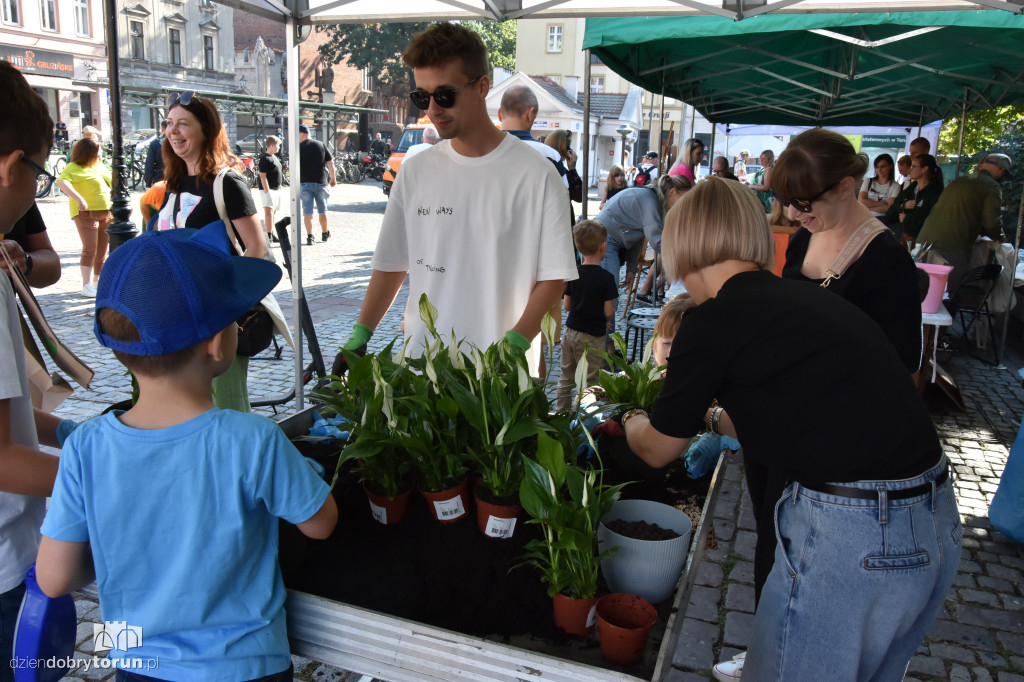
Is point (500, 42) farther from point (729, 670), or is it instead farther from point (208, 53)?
point (729, 670)

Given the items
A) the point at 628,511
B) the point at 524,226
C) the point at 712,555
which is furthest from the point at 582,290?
the point at 628,511

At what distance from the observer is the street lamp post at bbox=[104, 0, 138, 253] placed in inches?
187

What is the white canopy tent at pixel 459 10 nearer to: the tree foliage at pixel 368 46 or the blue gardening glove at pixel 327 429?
the blue gardening glove at pixel 327 429

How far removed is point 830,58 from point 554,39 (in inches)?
1619

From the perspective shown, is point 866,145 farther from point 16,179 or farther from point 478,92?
point 16,179

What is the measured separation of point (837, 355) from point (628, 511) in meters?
0.60

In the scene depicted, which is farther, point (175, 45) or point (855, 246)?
point (175, 45)

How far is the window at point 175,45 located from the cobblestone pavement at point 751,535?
32.7 m

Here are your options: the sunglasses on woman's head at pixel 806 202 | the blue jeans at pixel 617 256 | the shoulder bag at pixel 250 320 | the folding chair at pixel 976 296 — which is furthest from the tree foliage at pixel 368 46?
the sunglasses on woman's head at pixel 806 202

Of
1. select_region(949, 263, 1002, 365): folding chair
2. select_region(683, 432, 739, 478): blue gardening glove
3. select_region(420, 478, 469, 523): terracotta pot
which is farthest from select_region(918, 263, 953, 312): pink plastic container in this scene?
select_region(420, 478, 469, 523): terracotta pot

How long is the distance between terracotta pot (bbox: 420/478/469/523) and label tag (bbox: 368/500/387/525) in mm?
104

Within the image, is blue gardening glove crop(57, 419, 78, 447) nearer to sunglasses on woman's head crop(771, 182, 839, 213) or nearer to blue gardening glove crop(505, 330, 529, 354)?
blue gardening glove crop(505, 330, 529, 354)

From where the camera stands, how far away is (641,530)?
5.27 feet

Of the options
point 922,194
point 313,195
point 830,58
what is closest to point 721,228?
point 830,58
